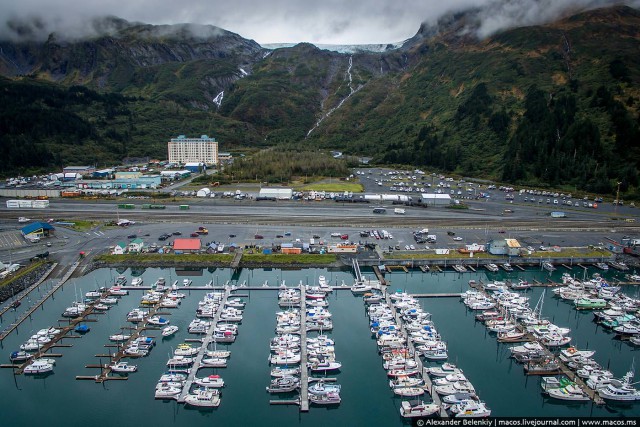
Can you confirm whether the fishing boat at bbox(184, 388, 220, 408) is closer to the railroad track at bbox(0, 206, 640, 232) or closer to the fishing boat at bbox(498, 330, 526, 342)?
the fishing boat at bbox(498, 330, 526, 342)

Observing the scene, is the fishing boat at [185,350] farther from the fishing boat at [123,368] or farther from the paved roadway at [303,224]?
the paved roadway at [303,224]

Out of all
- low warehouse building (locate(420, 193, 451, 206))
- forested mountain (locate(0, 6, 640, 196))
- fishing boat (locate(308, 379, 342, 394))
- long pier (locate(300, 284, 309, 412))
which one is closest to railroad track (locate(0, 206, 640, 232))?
low warehouse building (locate(420, 193, 451, 206))

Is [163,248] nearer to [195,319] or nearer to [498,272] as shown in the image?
[195,319]

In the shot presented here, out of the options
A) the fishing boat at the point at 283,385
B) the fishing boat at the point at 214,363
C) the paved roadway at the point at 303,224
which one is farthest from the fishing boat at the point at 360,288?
the fishing boat at the point at 214,363

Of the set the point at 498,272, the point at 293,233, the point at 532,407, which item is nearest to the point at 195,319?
the point at 293,233

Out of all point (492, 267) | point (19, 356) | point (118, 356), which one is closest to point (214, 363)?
point (118, 356)

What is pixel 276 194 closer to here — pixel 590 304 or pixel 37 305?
pixel 37 305

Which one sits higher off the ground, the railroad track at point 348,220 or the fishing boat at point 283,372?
the railroad track at point 348,220
